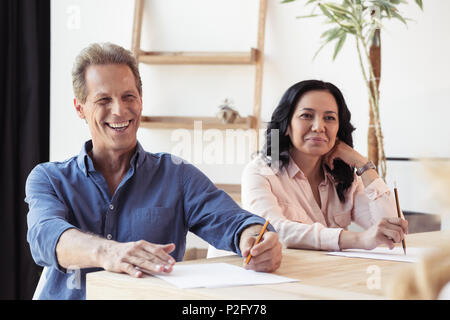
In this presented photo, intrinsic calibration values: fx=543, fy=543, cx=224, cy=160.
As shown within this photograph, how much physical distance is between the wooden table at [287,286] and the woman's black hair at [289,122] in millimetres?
Answer: 808

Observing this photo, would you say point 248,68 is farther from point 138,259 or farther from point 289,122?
point 138,259

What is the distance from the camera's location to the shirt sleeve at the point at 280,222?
4.86 ft

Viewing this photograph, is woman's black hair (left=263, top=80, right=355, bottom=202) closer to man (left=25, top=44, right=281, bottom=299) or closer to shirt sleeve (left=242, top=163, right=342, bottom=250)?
shirt sleeve (left=242, top=163, right=342, bottom=250)

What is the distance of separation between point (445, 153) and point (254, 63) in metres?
1.18

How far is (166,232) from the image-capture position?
4.84 ft

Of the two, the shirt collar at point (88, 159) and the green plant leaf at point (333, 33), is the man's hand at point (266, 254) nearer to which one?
the shirt collar at point (88, 159)

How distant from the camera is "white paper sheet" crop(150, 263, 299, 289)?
916 millimetres

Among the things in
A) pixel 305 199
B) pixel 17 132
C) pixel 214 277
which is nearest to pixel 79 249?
pixel 214 277

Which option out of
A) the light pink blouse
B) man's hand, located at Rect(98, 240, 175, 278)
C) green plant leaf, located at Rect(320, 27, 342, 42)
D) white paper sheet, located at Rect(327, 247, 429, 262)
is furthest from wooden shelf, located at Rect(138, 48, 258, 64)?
man's hand, located at Rect(98, 240, 175, 278)

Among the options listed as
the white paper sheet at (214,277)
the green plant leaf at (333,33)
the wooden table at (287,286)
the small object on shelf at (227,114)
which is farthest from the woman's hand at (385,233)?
the small object on shelf at (227,114)

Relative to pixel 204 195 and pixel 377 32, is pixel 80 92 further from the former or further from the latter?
pixel 377 32

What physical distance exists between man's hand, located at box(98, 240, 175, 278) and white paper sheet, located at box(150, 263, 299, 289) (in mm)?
21
